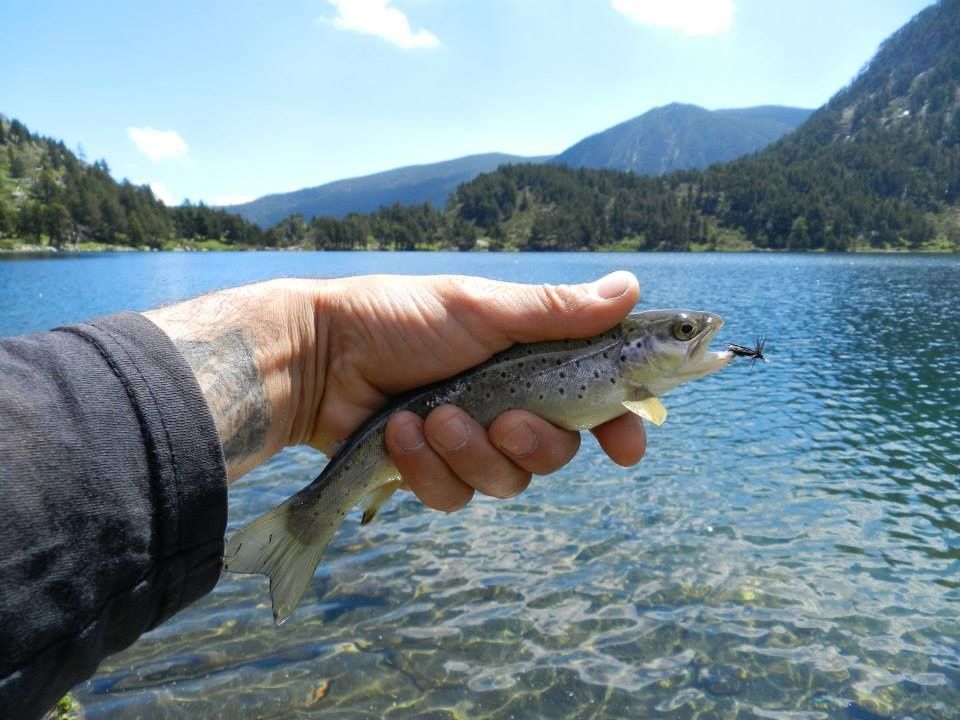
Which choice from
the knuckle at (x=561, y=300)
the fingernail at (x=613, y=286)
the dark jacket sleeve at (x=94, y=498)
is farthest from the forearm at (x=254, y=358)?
the fingernail at (x=613, y=286)

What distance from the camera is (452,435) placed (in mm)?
5266

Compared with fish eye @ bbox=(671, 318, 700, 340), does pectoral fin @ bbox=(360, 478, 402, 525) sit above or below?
below

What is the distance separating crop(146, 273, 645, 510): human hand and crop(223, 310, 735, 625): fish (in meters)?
0.14

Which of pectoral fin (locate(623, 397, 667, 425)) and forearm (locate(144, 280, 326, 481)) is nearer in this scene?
forearm (locate(144, 280, 326, 481))

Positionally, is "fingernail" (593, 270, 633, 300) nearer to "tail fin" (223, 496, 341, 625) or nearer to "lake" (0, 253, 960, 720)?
"tail fin" (223, 496, 341, 625)

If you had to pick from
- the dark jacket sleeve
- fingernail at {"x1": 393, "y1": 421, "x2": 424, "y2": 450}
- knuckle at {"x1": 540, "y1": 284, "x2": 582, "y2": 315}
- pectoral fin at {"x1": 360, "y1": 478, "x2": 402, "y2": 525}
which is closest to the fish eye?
knuckle at {"x1": 540, "y1": 284, "x2": 582, "y2": 315}

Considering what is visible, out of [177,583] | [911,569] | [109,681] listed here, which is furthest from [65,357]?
[911,569]

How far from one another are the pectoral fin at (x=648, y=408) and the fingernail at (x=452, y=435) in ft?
4.35

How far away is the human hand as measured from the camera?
491 cm

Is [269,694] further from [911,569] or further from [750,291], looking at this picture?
[750,291]

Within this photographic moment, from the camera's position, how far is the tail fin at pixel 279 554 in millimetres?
4488

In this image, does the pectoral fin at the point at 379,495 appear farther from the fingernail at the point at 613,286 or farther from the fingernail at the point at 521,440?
the fingernail at the point at 613,286

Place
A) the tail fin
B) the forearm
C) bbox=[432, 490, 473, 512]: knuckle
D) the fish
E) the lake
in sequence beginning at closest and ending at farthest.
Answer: the forearm
the tail fin
the fish
bbox=[432, 490, 473, 512]: knuckle
the lake

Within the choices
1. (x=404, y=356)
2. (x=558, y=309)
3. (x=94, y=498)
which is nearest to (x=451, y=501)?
(x=404, y=356)
